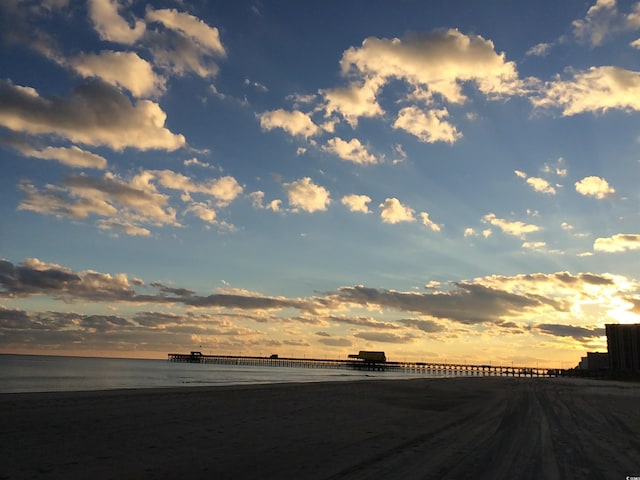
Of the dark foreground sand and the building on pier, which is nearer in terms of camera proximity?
the dark foreground sand

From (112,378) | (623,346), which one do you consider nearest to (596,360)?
(623,346)

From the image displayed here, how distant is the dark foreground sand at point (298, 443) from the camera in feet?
30.6

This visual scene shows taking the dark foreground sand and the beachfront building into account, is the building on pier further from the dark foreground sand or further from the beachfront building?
the dark foreground sand

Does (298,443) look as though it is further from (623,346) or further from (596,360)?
(596,360)

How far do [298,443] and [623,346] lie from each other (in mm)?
129613

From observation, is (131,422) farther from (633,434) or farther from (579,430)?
(633,434)

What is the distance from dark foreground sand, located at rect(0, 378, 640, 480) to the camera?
9312 mm

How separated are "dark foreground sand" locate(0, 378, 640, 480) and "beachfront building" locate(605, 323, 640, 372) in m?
113

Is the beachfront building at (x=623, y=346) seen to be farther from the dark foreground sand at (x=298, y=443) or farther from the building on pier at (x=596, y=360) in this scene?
the dark foreground sand at (x=298, y=443)

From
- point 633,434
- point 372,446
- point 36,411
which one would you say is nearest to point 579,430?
point 633,434

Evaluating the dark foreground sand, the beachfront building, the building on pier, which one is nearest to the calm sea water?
the dark foreground sand

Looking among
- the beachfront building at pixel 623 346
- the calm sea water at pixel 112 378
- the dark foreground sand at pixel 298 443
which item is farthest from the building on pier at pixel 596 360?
the dark foreground sand at pixel 298 443

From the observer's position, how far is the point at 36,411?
17.2 m

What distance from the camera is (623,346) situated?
117 meters
